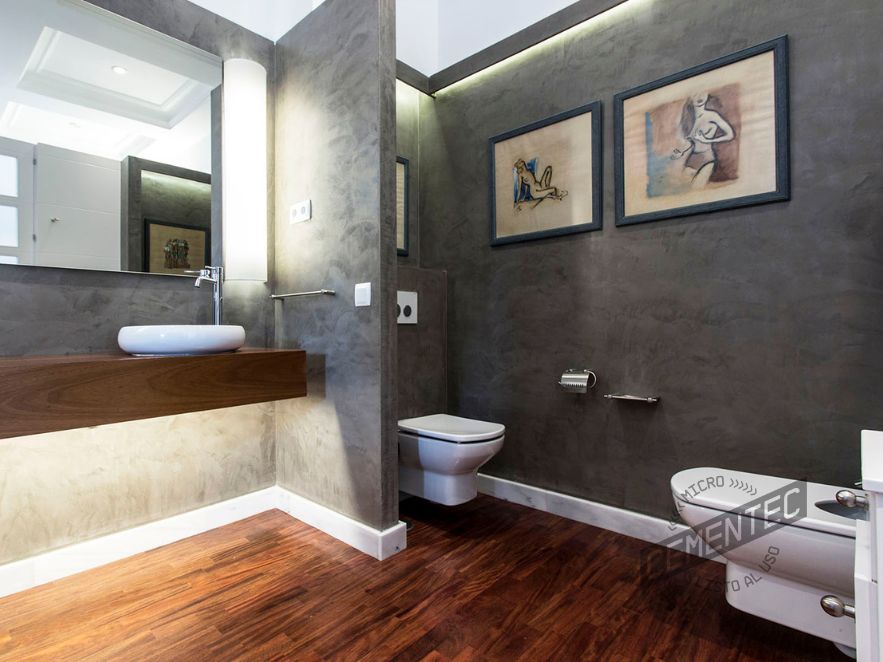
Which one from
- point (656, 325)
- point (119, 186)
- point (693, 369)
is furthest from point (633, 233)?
point (119, 186)

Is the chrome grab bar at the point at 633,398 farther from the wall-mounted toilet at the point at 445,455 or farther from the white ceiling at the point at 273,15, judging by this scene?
the white ceiling at the point at 273,15

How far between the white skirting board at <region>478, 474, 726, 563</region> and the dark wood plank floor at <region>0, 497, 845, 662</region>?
7cm

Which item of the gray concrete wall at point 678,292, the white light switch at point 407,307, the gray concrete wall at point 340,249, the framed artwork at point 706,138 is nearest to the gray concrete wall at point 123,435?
the gray concrete wall at point 340,249

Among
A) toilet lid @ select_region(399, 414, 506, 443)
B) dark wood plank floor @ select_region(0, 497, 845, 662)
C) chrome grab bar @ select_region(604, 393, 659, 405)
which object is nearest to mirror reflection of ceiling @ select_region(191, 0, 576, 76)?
chrome grab bar @ select_region(604, 393, 659, 405)

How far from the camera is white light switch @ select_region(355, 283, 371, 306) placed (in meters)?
1.91

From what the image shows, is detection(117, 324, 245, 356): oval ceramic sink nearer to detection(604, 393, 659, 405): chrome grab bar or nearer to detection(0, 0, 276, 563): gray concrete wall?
detection(0, 0, 276, 563): gray concrete wall

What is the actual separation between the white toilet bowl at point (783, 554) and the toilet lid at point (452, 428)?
0.77 metres

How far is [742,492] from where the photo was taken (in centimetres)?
148

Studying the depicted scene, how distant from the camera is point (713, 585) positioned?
169 centimetres

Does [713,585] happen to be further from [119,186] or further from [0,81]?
[0,81]

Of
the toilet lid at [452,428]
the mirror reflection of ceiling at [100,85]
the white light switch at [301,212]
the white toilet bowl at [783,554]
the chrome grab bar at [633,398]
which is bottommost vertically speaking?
the white toilet bowl at [783,554]

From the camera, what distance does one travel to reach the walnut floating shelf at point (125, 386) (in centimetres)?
132

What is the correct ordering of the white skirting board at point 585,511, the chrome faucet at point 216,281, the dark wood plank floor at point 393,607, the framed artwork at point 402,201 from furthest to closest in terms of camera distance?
the framed artwork at point 402,201 → the chrome faucet at point 216,281 → the white skirting board at point 585,511 → the dark wood plank floor at point 393,607

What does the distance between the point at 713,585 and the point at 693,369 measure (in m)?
0.80
